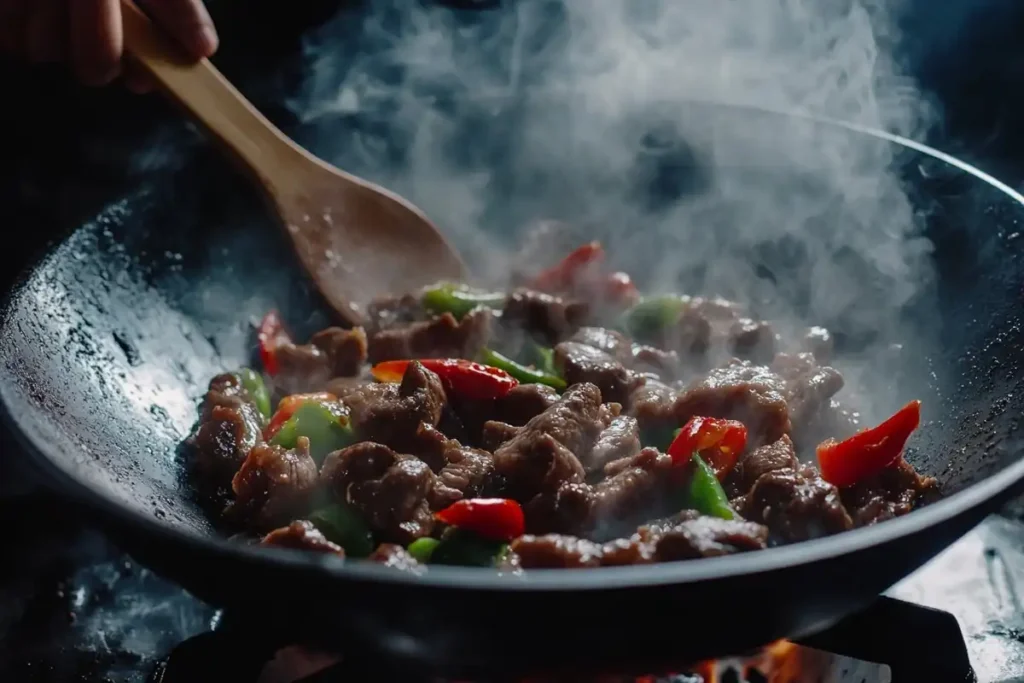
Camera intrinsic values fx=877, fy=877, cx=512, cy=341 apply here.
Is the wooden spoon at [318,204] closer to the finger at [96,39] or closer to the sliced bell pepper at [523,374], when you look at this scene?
the finger at [96,39]

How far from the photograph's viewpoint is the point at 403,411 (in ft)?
8.43

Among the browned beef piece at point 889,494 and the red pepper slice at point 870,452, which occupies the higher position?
the red pepper slice at point 870,452

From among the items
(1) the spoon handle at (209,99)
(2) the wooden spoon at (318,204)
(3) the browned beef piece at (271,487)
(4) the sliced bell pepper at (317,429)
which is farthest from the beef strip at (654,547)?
(1) the spoon handle at (209,99)

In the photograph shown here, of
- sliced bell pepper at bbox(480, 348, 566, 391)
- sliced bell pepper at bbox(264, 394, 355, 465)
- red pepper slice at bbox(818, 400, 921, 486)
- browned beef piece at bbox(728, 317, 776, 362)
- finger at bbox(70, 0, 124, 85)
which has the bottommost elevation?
red pepper slice at bbox(818, 400, 921, 486)

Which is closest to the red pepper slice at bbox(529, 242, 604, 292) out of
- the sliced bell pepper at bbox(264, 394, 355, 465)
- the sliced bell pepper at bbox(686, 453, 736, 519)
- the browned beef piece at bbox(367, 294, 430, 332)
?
the browned beef piece at bbox(367, 294, 430, 332)

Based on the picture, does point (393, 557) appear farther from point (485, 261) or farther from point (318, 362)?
point (485, 261)

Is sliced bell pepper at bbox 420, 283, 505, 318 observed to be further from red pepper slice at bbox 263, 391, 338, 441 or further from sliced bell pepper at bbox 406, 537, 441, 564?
sliced bell pepper at bbox 406, 537, 441, 564

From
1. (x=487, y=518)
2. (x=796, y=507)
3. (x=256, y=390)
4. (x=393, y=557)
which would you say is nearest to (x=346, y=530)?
(x=393, y=557)

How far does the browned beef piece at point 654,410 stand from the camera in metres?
2.72

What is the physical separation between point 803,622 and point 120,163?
372cm

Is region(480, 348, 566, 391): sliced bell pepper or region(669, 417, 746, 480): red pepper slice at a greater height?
region(480, 348, 566, 391): sliced bell pepper

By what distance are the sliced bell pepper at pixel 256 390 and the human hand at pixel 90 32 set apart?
3.37 feet

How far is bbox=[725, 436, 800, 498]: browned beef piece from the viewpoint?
2350 mm

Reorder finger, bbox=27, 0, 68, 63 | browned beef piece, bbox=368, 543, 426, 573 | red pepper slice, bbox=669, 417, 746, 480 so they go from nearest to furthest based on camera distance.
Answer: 1. browned beef piece, bbox=368, 543, 426, 573
2. red pepper slice, bbox=669, 417, 746, 480
3. finger, bbox=27, 0, 68, 63
